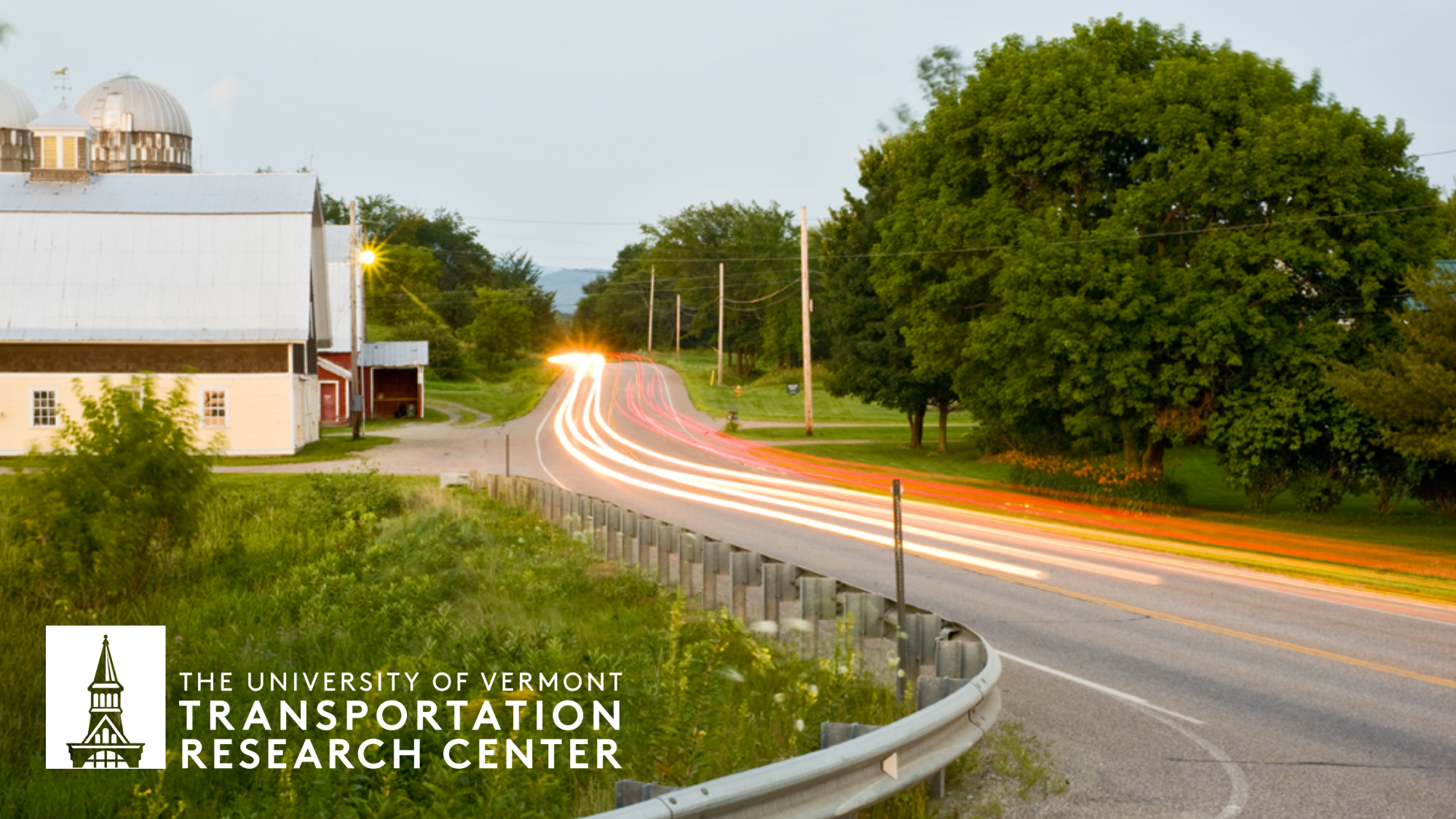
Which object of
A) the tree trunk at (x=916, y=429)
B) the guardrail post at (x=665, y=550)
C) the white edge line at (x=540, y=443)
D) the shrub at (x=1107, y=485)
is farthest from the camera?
the tree trunk at (x=916, y=429)

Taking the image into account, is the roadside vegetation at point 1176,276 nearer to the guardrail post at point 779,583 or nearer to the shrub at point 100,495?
Answer: the guardrail post at point 779,583

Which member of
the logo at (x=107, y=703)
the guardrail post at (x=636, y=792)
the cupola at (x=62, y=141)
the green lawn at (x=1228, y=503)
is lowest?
the green lawn at (x=1228, y=503)

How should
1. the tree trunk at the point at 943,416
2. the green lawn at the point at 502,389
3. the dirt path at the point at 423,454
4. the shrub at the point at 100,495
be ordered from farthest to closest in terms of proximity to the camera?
the green lawn at the point at 502,389 → the tree trunk at the point at 943,416 → the dirt path at the point at 423,454 → the shrub at the point at 100,495

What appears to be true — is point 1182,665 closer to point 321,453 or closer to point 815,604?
point 815,604

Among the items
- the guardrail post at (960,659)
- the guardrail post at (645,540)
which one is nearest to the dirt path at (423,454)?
the guardrail post at (645,540)

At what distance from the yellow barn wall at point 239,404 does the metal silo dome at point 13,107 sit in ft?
115

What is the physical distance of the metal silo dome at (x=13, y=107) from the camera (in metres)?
69.8

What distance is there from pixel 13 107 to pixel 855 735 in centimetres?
7968

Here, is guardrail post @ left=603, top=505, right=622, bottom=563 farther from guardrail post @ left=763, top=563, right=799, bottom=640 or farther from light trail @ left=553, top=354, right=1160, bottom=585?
guardrail post @ left=763, top=563, right=799, bottom=640

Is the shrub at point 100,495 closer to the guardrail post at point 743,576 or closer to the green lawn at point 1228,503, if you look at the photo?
the guardrail post at point 743,576

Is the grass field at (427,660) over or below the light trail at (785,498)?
over

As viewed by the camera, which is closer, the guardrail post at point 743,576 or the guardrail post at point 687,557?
the guardrail post at point 743,576

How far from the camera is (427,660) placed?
8141 millimetres

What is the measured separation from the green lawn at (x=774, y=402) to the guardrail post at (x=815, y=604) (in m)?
45.8
